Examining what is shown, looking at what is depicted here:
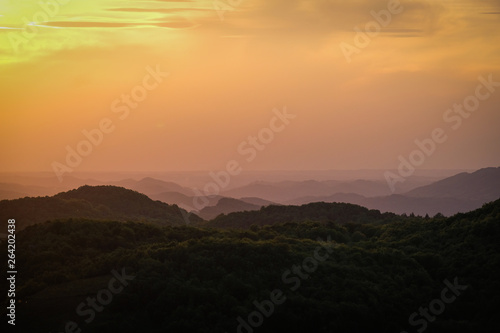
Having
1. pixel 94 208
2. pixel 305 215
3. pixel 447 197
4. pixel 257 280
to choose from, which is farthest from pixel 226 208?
pixel 257 280

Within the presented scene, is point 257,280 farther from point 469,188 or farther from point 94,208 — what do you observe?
point 469,188

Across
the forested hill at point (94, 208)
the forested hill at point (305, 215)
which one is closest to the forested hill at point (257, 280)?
the forested hill at point (305, 215)

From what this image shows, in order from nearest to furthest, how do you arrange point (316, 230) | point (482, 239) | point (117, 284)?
point (117, 284) < point (482, 239) < point (316, 230)

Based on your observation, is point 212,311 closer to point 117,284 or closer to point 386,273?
point 117,284

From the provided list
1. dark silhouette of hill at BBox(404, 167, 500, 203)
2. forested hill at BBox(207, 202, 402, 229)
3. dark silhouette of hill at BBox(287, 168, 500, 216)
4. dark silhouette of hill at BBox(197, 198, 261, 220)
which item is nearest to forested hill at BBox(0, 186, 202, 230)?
forested hill at BBox(207, 202, 402, 229)

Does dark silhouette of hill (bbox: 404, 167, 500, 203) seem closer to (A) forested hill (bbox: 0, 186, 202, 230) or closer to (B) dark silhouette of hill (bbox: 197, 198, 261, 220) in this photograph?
(B) dark silhouette of hill (bbox: 197, 198, 261, 220)

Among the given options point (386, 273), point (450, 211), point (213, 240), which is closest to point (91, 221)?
point (213, 240)
